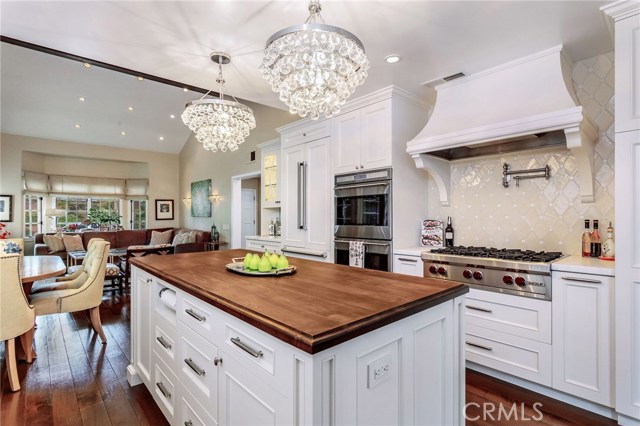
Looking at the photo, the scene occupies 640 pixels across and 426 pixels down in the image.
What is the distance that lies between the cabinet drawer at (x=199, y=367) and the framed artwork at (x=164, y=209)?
344 inches

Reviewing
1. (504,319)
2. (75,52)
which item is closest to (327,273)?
(504,319)

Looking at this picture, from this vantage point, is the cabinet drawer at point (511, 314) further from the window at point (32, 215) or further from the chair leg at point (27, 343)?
the window at point (32, 215)

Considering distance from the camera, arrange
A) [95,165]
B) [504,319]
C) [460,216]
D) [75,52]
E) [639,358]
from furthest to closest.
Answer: [95,165] → [460,216] → [75,52] → [504,319] → [639,358]

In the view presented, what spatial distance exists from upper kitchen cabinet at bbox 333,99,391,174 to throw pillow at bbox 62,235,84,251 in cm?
688

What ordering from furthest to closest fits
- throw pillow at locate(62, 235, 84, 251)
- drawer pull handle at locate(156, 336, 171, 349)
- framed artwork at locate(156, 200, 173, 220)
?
framed artwork at locate(156, 200, 173, 220) < throw pillow at locate(62, 235, 84, 251) < drawer pull handle at locate(156, 336, 171, 349)

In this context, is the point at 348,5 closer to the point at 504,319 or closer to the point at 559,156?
the point at 559,156

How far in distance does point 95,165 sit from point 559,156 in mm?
10551

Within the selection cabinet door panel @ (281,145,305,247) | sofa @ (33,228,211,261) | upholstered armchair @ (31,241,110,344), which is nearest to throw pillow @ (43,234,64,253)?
sofa @ (33,228,211,261)

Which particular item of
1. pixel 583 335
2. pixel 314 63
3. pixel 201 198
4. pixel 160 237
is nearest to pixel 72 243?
pixel 160 237

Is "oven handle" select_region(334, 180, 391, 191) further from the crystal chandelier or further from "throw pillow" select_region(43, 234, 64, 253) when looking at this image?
"throw pillow" select_region(43, 234, 64, 253)

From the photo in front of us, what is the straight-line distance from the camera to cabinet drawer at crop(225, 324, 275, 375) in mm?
1081

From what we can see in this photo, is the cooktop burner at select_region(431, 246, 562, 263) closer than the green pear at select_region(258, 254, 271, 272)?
No

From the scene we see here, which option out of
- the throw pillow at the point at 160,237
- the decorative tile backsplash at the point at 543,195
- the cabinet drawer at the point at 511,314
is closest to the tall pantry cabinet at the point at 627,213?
the cabinet drawer at the point at 511,314

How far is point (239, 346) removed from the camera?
1223 mm
